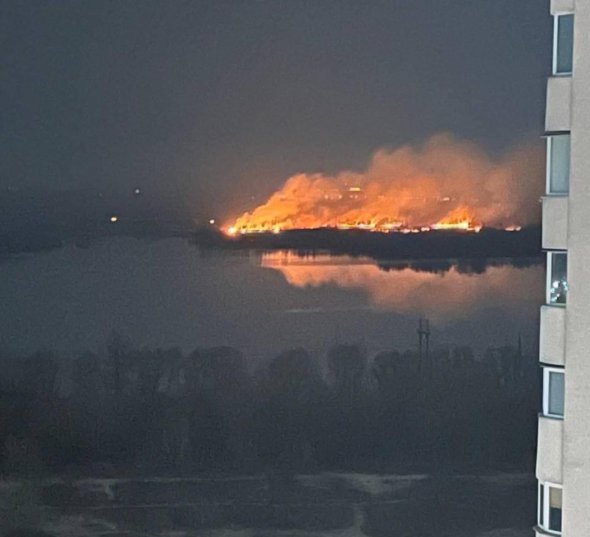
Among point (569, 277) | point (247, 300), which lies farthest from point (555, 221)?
point (247, 300)

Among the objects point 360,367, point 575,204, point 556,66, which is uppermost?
point 556,66

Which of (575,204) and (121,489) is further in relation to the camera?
(121,489)

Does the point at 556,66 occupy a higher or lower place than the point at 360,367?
higher

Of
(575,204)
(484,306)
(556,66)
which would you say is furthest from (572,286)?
(484,306)

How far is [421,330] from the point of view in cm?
643

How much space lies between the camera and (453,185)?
6438 mm

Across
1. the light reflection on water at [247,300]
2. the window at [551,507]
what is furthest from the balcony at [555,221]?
the light reflection on water at [247,300]

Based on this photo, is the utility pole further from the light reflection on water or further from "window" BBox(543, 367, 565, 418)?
"window" BBox(543, 367, 565, 418)

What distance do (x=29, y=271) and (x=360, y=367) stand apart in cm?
189

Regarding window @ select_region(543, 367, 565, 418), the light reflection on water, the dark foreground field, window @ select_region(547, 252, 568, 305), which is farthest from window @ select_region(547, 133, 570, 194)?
the dark foreground field

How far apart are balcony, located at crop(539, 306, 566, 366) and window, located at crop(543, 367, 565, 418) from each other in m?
0.04

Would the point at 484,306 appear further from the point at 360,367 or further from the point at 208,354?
the point at 208,354

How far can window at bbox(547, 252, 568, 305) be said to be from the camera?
275cm

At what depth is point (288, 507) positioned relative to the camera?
254 inches
